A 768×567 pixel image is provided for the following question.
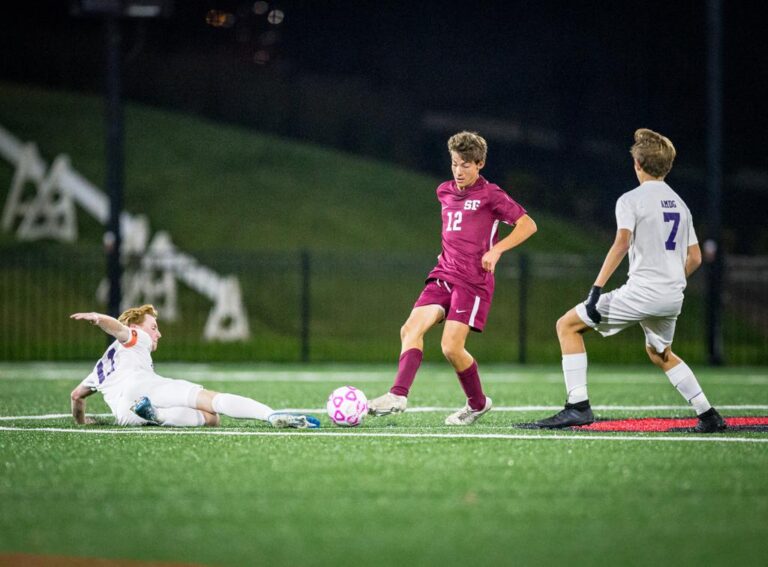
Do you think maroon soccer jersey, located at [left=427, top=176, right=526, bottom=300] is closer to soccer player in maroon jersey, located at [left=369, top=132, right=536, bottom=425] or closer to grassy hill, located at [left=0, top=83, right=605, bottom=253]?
soccer player in maroon jersey, located at [left=369, top=132, right=536, bottom=425]

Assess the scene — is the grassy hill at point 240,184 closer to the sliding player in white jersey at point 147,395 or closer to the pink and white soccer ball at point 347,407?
the sliding player in white jersey at point 147,395

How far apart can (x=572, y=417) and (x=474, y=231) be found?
1.52 meters

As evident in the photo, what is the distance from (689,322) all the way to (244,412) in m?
21.9

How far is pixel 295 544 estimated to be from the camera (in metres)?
4.50

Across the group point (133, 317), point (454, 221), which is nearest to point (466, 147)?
point (454, 221)

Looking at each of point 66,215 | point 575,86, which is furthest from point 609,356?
point 575,86

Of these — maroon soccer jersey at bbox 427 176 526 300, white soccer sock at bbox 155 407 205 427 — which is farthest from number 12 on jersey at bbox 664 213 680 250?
white soccer sock at bbox 155 407 205 427

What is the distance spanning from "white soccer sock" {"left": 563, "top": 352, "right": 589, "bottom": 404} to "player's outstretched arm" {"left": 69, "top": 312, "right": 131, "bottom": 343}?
3.13 m

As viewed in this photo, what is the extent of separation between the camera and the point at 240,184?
1332 inches

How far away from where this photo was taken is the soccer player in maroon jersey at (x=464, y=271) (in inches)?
329

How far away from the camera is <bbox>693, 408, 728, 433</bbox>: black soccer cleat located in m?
7.87

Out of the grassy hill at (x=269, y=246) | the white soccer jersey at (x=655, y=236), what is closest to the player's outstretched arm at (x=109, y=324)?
the white soccer jersey at (x=655, y=236)

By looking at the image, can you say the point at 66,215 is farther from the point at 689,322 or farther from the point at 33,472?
the point at 33,472

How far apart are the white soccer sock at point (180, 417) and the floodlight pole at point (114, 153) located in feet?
27.0
